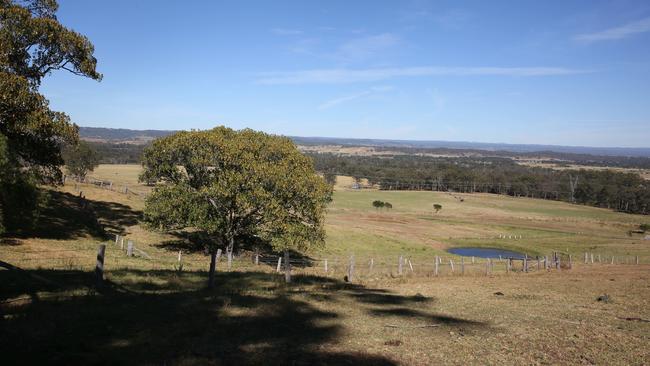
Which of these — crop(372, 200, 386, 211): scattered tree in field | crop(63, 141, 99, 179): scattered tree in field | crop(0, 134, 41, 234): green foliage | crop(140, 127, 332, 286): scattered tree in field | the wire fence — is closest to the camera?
crop(0, 134, 41, 234): green foliage

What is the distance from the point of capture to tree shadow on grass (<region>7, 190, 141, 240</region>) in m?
34.0

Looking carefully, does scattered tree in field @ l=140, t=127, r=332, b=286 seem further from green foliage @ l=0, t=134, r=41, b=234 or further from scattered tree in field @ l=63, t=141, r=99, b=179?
scattered tree in field @ l=63, t=141, r=99, b=179

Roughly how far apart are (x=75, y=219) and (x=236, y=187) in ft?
61.4

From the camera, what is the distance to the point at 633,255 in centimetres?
6856

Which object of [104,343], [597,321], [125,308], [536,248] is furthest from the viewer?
[536,248]

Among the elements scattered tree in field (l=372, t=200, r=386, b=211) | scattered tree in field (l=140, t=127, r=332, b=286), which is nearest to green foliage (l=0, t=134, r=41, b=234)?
scattered tree in field (l=140, t=127, r=332, b=286)

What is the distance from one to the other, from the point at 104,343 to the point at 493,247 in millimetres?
76616

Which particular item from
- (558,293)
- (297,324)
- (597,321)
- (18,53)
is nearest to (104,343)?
(297,324)

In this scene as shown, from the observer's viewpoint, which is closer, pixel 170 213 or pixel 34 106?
pixel 34 106

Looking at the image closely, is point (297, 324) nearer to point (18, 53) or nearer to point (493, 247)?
point (18, 53)

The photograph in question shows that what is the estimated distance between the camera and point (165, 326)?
1391 centimetres

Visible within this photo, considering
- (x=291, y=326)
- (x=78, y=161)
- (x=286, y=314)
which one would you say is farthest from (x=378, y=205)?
(x=291, y=326)

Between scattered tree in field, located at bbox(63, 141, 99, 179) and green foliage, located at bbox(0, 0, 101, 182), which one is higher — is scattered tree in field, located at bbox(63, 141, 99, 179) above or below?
below

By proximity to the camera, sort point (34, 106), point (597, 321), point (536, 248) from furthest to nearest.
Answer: point (536, 248) < point (34, 106) < point (597, 321)
